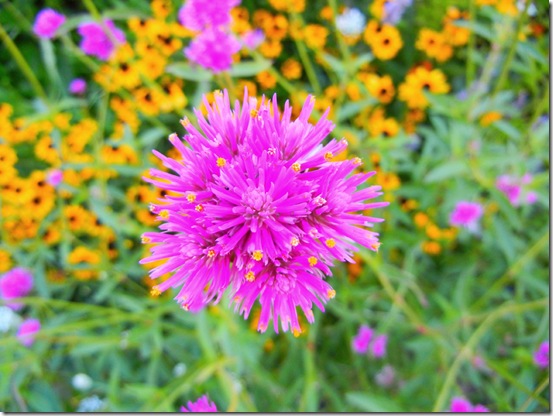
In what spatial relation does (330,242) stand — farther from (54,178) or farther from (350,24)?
(350,24)

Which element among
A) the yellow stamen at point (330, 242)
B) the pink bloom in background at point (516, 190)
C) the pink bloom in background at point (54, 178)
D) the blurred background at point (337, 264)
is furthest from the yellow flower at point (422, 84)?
the pink bloom in background at point (54, 178)

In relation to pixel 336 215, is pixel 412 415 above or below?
below

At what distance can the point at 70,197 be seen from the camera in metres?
2.45

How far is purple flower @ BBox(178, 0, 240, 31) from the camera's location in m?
1.63

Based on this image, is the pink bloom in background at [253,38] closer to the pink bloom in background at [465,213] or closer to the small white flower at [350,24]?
the small white flower at [350,24]

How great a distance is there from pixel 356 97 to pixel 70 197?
1545 mm

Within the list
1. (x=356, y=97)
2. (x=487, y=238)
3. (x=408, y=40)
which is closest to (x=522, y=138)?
(x=487, y=238)

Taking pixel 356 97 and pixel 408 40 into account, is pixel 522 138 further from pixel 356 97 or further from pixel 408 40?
pixel 408 40

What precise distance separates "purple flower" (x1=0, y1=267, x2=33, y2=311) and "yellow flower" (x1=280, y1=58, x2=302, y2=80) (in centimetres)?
161

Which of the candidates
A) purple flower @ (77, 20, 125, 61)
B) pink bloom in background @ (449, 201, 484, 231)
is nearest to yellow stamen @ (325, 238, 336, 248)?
pink bloom in background @ (449, 201, 484, 231)

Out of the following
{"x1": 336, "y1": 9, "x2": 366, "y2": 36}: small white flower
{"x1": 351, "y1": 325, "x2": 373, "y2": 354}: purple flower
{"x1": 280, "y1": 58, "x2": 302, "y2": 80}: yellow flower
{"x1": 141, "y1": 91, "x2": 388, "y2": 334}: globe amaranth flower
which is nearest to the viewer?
{"x1": 141, "y1": 91, "x2": 388, "y2": 334}: globe amaranth flower

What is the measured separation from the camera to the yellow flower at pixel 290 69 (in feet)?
8.09

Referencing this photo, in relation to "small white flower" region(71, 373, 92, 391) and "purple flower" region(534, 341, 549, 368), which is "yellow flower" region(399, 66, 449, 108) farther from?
"small white flower" region(71, 373, 92, 391)

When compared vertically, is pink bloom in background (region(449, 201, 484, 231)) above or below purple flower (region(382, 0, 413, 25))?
below
